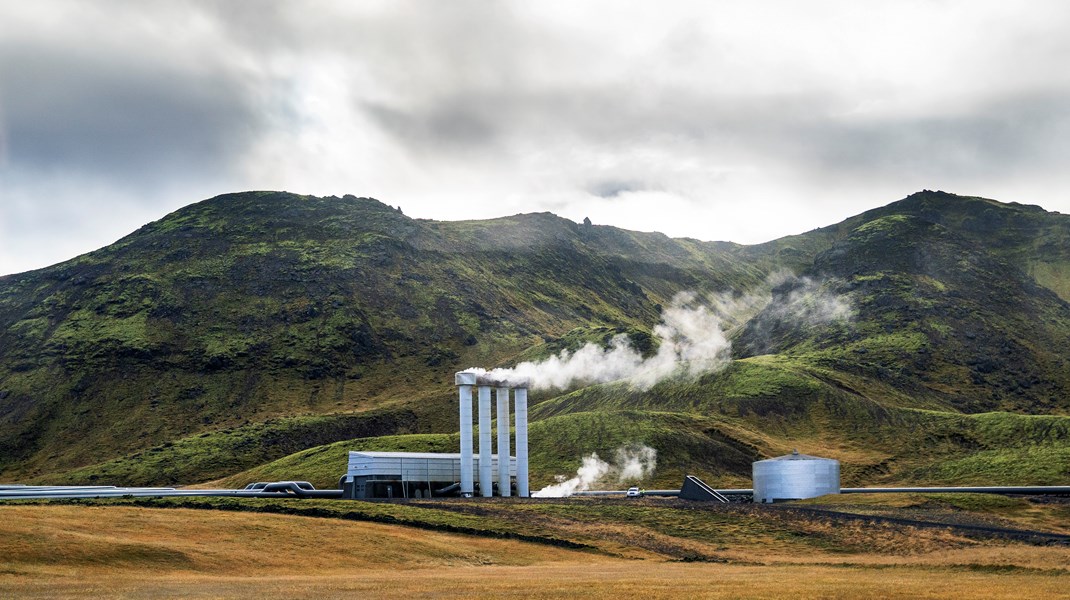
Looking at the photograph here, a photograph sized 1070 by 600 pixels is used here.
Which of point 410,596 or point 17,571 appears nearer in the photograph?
point 410,596

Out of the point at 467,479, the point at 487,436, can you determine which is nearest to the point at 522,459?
the point at 487,436

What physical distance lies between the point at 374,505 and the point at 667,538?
29623mm

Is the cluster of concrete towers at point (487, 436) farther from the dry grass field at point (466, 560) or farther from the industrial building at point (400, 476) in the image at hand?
the dry grass field at point (466, 560)

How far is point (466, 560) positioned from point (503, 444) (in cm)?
5677

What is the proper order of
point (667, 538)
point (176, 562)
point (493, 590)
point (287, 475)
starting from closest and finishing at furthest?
point (493, 590) < point (176, 562) < point (667, 538) < point (287, 475)

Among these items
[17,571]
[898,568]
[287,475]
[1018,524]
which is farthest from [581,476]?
[17,571]

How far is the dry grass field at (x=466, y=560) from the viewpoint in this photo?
5622 cm

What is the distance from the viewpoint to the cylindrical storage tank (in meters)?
124

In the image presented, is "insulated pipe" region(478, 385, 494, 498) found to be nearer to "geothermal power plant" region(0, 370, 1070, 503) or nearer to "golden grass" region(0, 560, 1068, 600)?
"geothermal power plant" region(0, 370, 1070, 503)

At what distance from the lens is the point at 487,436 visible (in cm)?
13175

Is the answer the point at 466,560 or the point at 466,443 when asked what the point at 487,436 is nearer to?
the point at 466,443

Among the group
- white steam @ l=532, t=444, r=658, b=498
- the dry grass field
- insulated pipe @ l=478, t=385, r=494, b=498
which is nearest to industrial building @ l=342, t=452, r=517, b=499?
insulated pipe @ l=478, t=385, r=494, b=498

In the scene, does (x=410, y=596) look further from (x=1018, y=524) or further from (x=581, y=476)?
(x=581, y=476)

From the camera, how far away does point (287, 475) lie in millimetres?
191125
